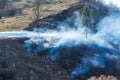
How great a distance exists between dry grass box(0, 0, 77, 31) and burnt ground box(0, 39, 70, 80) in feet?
52.7

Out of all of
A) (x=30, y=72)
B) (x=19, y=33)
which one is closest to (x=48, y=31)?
(x=19, y=33)

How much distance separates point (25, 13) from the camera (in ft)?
456

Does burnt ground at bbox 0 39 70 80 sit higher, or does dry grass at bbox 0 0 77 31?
burnt ground at bbox 0 39 70 80

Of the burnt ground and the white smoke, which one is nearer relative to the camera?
the burnt ground

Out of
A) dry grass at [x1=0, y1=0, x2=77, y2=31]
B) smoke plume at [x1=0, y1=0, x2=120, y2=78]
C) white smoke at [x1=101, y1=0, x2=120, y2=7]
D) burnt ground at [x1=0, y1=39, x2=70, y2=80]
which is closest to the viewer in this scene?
burnt ground at [x1=0, y1=39, x2=70, y2=80]

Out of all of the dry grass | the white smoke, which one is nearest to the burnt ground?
the dry grass

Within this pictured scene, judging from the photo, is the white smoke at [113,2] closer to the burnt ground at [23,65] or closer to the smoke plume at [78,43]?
the smoke plume at [78,43]

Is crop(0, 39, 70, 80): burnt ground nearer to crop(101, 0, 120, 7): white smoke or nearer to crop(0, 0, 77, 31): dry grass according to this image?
crop(0, 0, 77, 31): dry grass

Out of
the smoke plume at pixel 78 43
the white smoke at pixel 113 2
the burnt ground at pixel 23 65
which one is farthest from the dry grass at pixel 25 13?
the white smoke at pixel 113 2

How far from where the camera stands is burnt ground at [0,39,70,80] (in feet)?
252

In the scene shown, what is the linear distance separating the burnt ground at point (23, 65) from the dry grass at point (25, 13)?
16.1m

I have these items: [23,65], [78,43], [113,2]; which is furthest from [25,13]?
[23,65]

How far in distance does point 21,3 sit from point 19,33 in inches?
2253

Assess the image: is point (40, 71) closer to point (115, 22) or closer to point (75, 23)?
point (75, 23)
